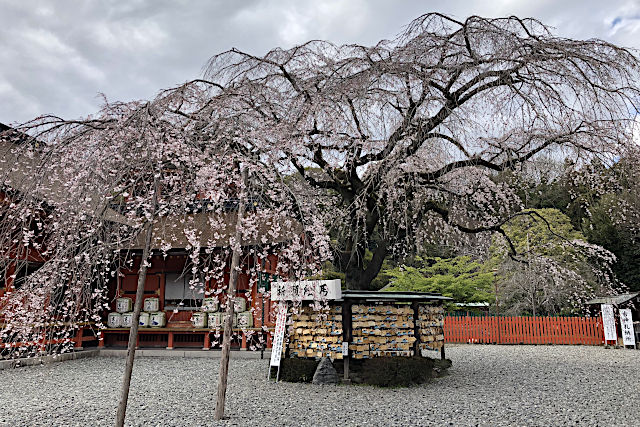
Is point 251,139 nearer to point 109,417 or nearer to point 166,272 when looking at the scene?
point 109,417

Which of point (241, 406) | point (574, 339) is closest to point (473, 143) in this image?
point (241, 406)

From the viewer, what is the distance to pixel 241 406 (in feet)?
19.6

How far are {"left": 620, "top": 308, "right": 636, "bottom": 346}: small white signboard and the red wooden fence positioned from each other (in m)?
1.04

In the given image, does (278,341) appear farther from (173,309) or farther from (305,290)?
(173,309)

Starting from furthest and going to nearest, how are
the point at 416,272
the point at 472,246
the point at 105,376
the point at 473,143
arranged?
the point at 416,272 → the point at 472,246 → the point at 105,376 → the point at 473,143

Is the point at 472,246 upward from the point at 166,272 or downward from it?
upward

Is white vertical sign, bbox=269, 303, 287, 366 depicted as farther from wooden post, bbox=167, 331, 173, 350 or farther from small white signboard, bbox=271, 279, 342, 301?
wooden post, bbox=167, 331, 173, 350

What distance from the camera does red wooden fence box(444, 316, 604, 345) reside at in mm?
14961

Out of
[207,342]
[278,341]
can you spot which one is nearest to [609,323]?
[278,341]

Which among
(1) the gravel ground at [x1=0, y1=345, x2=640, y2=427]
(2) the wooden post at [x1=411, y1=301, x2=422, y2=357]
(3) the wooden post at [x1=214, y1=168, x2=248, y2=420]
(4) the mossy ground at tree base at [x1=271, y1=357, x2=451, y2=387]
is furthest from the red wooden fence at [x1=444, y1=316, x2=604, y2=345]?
(3) the wooden post at [x1=214, y1=168, x2=248, y2=420]

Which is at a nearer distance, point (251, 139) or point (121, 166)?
point (121, 166)

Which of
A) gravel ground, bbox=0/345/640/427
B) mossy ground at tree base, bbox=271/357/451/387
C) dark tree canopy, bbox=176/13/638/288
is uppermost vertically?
dark tree canopy, bbox=176/13/638/288

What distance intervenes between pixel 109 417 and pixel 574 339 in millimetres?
14812

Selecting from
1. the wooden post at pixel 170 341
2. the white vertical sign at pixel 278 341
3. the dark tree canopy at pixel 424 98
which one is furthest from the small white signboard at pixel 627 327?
the wooden post at pixel 170 341
